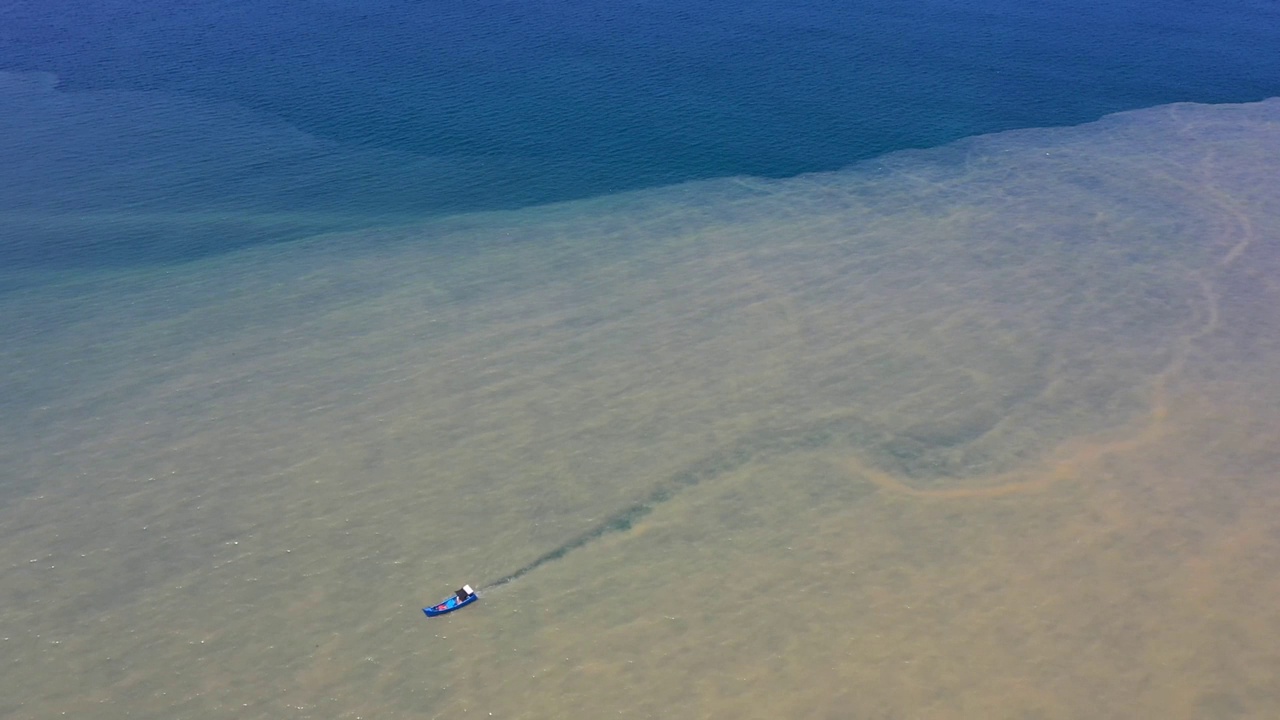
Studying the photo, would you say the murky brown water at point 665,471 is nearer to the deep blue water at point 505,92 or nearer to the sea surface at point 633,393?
the sea surface at point 633,393

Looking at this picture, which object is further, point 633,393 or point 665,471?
point 633,393

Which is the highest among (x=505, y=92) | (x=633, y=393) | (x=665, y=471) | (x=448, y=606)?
(x=505, y=92)

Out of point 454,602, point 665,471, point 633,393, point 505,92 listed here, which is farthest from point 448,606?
point 505,92

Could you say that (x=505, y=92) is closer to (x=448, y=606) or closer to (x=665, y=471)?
(x=665, y=471)

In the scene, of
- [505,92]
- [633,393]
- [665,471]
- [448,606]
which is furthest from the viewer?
[505,92]

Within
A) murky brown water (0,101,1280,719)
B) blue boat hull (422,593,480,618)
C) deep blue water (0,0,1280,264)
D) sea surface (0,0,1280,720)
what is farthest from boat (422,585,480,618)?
deep blue water (0,0,1280,264)

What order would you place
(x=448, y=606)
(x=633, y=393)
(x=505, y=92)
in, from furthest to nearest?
(x=505, y=92)
(x=633, y=393)
(x=448, y=606)

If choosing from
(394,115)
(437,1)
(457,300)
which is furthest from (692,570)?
(437,1)
